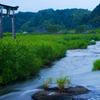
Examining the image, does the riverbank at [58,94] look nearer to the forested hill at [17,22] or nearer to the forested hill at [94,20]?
the forested hill at [94,20]

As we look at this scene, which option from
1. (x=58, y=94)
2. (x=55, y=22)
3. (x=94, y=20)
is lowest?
(x=58, y=94)

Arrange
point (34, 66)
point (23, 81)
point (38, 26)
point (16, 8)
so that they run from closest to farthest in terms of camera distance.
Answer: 1. point (23, 81)
2. point (34, 66)
3. point (16, 8)
4. point (38, 26)

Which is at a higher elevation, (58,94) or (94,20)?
(94,20)

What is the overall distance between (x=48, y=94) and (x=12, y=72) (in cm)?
267

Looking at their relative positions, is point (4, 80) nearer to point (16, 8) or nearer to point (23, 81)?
point (23, 81)

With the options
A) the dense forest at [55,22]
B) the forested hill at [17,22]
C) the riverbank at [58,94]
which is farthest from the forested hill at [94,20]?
the riverbank at [58,94]

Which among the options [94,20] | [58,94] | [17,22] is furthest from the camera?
[17,22]

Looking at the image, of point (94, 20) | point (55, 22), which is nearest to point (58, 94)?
point (94, 20)

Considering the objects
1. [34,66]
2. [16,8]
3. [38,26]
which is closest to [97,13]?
[38,26]

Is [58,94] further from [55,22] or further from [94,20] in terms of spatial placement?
[55,22]

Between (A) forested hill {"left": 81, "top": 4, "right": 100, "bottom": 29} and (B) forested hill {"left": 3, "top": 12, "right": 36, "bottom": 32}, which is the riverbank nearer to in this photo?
(A) forested hill {"left": 81, "top": 4, "right": 100, "bottom": 29}

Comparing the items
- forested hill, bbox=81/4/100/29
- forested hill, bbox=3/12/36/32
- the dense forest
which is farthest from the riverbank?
forested hill, bbox=3/12/36/32

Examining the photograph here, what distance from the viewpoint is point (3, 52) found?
939cm

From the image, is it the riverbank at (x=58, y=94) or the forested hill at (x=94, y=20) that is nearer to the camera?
the riverbank at (x=58, y=94)
